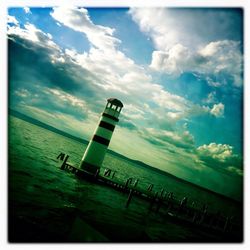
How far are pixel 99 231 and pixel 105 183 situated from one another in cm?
844

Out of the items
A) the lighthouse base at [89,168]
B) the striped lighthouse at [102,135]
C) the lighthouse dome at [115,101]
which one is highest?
the lighthouse dome at [115,101]

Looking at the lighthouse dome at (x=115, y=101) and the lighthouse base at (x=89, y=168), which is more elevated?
the lighthouse dome at (x=115, y=101)

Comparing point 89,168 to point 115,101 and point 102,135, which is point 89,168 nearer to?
point 102,135

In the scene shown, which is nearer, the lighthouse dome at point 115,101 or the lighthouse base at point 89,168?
the lighthouse dome at point 115,101

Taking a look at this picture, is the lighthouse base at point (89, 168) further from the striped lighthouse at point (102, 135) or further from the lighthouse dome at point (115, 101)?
the lighthouse dome at point (115, 101)

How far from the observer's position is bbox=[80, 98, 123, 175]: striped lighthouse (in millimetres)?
11766

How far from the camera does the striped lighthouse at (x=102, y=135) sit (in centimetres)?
1177

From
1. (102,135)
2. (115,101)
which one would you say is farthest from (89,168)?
(115,101)

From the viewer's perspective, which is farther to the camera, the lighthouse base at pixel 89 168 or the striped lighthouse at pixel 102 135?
the lighthouse base at pixel 89 168

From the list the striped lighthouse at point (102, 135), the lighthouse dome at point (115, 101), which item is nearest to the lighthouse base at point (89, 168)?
the striped lighthouse at point (102, 135)

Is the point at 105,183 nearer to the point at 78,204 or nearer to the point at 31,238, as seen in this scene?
the point at 78,204

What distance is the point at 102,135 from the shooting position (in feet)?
38.5

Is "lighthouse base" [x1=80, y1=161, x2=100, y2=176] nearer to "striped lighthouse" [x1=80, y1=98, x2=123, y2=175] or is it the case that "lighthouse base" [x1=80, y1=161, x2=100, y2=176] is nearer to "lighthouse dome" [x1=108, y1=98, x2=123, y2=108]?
"striped lighthouse" [x1=80, y1=98, x2=123, y2=175]
